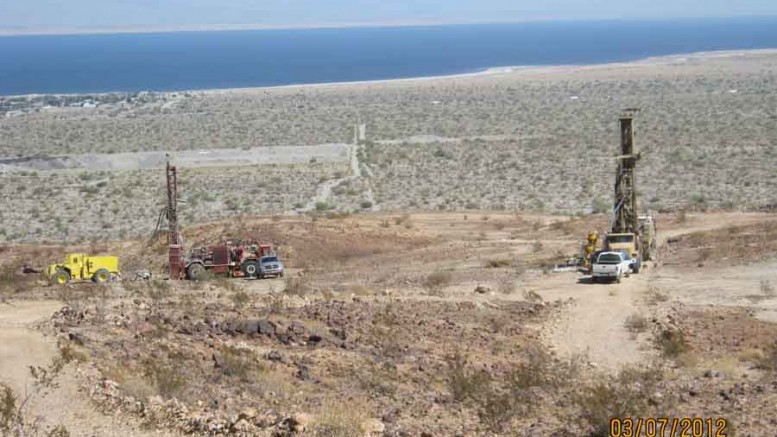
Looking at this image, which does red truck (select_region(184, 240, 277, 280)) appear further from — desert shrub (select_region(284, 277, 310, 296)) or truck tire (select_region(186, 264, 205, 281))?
desert shrub (select_region(284, 277, 310, 296))

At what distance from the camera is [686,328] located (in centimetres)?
2666

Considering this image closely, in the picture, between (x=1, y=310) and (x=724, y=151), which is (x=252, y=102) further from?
(x=1, y=310)

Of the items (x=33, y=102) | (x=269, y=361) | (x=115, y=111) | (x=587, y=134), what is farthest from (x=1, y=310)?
(x=33, y=102)

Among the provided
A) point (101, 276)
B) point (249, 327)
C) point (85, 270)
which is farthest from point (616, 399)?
point (85, 270)

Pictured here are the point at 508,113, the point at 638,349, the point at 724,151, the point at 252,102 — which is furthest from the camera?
the point at 252,102

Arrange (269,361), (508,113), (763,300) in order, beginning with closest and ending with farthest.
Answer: (269,361) < (763,300) < (508,113)

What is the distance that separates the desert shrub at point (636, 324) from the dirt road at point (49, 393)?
12.4 metres

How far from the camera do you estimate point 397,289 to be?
3228 cm

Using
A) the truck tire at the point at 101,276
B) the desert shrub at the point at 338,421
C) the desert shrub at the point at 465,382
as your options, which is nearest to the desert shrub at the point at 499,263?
the truck tire at the point at 101,276

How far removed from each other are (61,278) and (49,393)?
52.5 feet

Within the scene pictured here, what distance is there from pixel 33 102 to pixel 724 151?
9105 cm

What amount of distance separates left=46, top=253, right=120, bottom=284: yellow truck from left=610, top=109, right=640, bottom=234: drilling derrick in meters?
15.4

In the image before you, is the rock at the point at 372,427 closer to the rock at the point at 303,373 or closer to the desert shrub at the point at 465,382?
the desert shrub at the point at 465,382

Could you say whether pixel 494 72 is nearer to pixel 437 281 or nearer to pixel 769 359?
pixel 437 281
